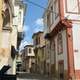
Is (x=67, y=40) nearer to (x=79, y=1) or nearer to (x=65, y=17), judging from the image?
(x=65, y=17)

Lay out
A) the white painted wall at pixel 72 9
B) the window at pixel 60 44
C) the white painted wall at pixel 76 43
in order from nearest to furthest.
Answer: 1. the white painted wall at pixel 76 43
2. the white painted wall at pixel 72 9
3. the window at pixel 60 44

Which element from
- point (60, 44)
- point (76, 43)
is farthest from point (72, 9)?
point (60, 44)

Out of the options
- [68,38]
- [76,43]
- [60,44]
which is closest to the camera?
[68,38]

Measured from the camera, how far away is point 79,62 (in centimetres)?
2416

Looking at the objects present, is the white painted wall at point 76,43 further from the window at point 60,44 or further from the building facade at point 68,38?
the window at point 60,44

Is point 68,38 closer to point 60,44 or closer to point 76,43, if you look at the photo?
point 76,43

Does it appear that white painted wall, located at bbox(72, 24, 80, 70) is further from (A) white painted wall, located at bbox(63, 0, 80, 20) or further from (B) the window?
(B) the window

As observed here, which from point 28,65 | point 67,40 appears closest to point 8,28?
point 67,40

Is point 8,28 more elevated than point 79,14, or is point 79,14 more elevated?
point 79,14

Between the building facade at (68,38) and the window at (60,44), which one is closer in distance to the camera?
the building facade at (68,38)

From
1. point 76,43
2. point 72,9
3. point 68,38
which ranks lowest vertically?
point 76,43

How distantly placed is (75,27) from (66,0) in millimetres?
3113

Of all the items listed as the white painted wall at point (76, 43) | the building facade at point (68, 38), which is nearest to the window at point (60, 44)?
the building facade at point (68, 38)

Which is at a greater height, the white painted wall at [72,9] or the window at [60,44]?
the white painted wall at [72,9]
